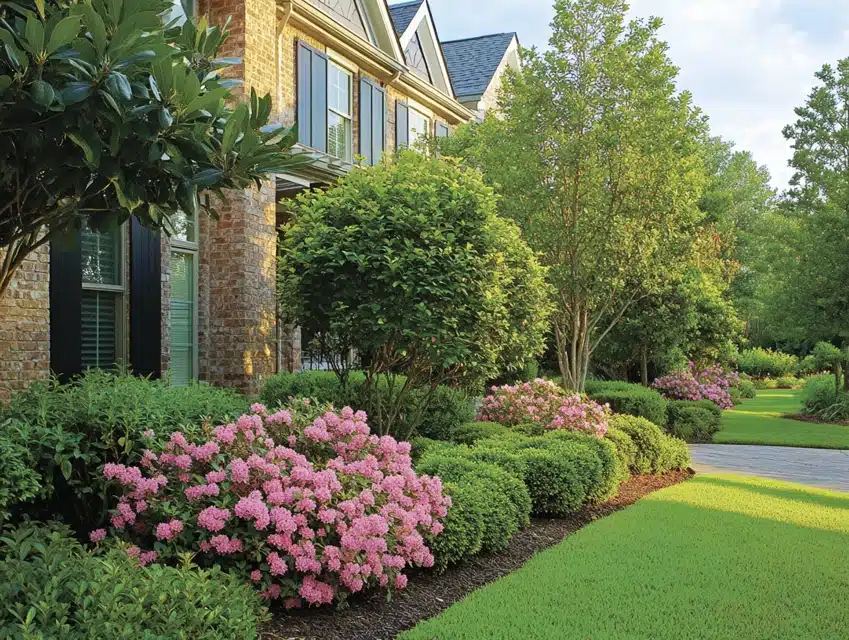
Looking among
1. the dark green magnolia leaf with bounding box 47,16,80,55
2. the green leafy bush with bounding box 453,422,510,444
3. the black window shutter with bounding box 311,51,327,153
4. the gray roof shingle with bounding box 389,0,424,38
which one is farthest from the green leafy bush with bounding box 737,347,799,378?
the dark green magnolia leaf with bounding box 47,16,80,55

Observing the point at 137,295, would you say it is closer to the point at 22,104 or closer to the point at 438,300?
the point at 438,300

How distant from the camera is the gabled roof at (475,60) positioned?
73.8ft

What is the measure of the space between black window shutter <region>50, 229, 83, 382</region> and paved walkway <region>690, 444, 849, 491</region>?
845cm

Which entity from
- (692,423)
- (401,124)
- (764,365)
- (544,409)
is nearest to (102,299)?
(544,409)

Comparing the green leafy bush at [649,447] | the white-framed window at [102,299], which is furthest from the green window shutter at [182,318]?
the green leafy bush at [649,447]

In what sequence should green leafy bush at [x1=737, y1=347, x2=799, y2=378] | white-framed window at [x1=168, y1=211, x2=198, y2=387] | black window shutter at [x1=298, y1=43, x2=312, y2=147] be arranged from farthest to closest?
green leafy bush at [x1=737, y1=347, x2=799, y2=378] → black window shutter at [x1=298, y1=43, x2=312, y2=147] → white-framed window at [x1=168, y1=211, x2=198, y2=387]

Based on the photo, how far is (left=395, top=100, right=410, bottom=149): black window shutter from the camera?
16.9 metres

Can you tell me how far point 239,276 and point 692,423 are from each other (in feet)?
31.8

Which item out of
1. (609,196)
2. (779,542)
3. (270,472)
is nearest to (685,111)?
(609,196)

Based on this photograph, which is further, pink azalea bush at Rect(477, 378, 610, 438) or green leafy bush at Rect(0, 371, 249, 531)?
pink azalea bush at Rect(477, 378, 610, 438)

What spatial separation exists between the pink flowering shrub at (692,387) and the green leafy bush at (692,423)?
4266 millimetres

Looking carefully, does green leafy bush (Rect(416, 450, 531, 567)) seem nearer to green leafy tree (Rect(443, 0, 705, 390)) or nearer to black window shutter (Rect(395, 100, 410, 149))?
green leafy tree (Rect(443, 0, 705, 390))

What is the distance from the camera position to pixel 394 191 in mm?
8281

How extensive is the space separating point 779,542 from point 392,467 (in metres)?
3.54
